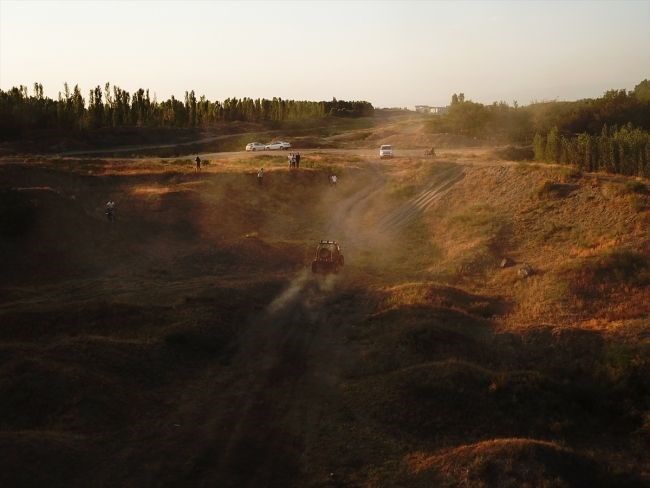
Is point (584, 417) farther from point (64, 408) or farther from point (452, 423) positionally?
point (64, 408)

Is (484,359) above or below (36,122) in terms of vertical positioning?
below

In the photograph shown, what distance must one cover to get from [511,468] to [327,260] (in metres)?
20.7

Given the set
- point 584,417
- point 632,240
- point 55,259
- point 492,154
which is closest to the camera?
point 584,417

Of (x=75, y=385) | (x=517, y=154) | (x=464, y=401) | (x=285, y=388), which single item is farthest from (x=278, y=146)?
(x=464, y=401)

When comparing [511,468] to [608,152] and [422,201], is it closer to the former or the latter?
[608,152]

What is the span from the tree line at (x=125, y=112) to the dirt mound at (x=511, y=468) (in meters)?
86.9

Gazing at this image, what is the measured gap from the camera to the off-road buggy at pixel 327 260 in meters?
33.5

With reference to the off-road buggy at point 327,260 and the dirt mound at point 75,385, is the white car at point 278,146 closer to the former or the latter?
the off-road buggy at point 327,260

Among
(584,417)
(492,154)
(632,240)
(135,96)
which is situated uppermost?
(135,96)

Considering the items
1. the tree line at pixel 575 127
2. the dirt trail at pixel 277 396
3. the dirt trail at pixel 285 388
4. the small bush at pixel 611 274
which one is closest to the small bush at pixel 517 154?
the tree line at pixel 575 127

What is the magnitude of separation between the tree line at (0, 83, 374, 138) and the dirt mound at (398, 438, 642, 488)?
86.9 meters

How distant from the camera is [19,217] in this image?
→ 3631 centimetres

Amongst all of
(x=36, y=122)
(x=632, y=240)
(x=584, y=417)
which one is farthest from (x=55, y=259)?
(x=36, y=122)

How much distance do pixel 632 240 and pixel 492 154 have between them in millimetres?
32757
